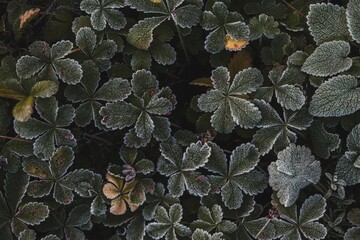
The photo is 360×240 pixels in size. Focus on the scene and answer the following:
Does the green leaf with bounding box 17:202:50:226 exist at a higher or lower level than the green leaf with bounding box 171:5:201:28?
lower

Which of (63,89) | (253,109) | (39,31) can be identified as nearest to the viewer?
(253,109)

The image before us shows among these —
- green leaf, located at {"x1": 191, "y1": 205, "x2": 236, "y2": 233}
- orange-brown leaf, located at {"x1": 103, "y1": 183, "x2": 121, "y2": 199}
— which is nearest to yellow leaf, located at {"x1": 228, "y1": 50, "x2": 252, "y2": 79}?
A: green leaf, located at {"x1": 191, "y1": 205, "x2": 236, "y2": 233}

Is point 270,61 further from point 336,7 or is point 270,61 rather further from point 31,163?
point 31,163

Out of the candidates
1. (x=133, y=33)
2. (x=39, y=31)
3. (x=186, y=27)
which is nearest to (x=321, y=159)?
(x=186, y=27)

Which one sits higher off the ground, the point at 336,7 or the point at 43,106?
the point at 336,7

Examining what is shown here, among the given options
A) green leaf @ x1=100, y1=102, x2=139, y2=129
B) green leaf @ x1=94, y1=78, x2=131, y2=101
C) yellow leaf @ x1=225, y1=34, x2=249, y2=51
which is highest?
yellow leaf @ x1=225, y1=34, x2=249, y2=51

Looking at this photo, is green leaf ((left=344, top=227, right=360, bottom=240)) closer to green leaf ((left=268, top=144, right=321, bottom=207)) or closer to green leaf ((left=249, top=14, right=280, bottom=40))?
green leaf ((left=268, top=144, right=321, bottom=207))

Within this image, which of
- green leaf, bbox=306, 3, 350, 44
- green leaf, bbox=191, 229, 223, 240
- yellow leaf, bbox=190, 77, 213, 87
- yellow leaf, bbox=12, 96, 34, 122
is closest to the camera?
yellow leaf, bbox=12, 96, 34, 122
